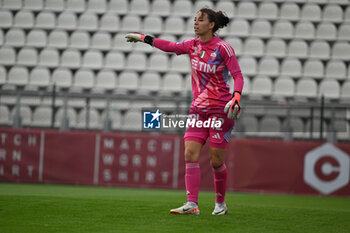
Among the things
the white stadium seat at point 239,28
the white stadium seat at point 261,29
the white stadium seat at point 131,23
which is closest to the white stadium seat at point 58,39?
the white stadium seat at point 131,23

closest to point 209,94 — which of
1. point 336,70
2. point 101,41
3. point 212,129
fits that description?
point 212,129

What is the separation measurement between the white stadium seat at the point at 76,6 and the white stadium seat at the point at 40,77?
2575 mm

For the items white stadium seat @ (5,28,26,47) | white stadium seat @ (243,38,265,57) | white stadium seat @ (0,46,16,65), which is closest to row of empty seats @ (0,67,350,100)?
white stadium seat @ (0,46,16,65)

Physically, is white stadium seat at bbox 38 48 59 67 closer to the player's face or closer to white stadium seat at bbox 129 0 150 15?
white stadium seat at bbox 129 0 150 15

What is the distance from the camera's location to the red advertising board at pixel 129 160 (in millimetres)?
10453

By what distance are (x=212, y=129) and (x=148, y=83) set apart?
9348 millimetres

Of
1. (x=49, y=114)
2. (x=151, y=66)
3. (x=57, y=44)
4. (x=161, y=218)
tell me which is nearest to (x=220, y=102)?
(x=161, y=218)

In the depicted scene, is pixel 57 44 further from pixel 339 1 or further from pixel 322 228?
pixel 322 228

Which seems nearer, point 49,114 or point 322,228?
point 322,228

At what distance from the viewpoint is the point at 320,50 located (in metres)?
15.1

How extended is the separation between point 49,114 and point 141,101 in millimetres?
2274

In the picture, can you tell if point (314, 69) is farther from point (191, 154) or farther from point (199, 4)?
point (191, 154)

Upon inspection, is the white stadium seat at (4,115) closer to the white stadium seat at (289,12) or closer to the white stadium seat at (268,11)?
the white stadium seat at (268,11)

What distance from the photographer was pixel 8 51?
15.1 metres
